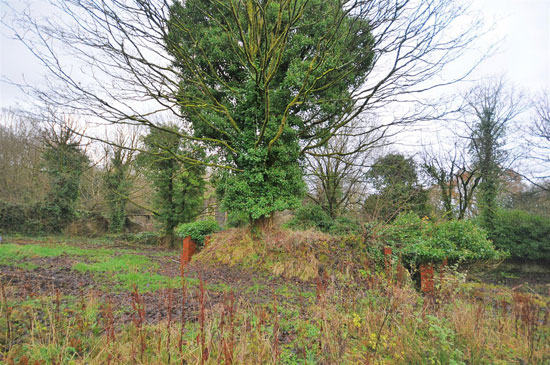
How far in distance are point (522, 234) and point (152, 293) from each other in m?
16.3

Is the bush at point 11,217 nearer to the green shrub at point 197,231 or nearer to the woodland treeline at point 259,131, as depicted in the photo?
the woodland treeline at point 259,131

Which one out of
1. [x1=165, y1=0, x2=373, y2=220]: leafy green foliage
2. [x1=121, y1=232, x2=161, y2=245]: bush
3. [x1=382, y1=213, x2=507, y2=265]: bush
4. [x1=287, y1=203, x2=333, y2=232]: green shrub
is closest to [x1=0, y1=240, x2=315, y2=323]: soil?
[x1=165, y1=0, x2=373, y2=220]: leafy green foliage

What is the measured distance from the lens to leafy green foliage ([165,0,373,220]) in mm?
7223

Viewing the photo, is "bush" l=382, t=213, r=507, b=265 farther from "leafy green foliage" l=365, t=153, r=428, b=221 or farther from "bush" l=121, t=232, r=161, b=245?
"bush" l=121, t=232, r=161, b=245

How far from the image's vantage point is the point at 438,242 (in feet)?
19.8

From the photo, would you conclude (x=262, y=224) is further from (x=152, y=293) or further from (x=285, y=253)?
(x=152, y=293)

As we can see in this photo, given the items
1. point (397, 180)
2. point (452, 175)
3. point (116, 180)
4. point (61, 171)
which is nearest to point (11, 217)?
point (61, 171)

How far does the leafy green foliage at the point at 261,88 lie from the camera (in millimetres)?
7223

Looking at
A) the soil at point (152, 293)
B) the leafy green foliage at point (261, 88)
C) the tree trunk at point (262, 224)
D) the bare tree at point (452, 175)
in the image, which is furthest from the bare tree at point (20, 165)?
the bare tree at point (452, 175)

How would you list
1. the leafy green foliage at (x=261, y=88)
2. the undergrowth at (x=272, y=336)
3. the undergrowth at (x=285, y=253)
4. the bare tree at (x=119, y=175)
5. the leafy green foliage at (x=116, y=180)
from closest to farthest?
the undergrowth at (x=272, y=336) < the undergrowth at (x=285, y=253) < the leafy green foliage at (x=261, y=88) < the leafy green foliage at (x=116, y=180) < the bare tree at (x=119, y=175)

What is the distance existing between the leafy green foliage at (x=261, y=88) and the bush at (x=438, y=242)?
3027 millimetres

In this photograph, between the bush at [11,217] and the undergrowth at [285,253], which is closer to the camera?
the undergrowth at [285,253]

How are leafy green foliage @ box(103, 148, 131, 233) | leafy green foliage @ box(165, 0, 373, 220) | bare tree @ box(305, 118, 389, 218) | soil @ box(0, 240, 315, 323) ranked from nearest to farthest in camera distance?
soil @ box(0, 240, 315, 323)
leafy green foliage @ box(165, 0, 373, 220)
bare tree @ box(305, 118, 389, 218)
leafy green foliage @ box(103, 148, 131, 233)

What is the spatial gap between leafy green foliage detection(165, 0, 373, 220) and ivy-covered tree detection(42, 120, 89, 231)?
10120 millimetres
